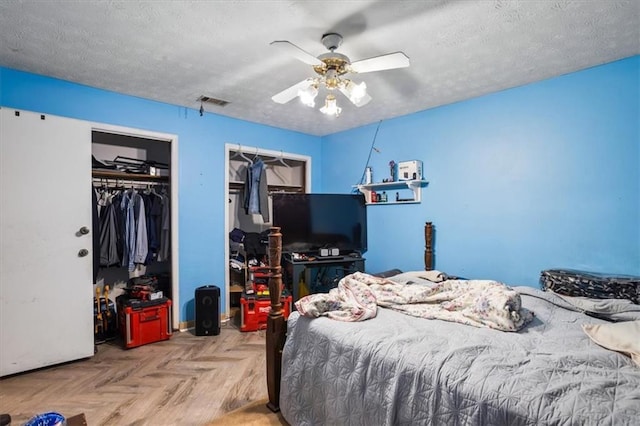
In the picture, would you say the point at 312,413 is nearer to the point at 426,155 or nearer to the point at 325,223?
the point at 325,223

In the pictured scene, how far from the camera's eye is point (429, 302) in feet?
6.55

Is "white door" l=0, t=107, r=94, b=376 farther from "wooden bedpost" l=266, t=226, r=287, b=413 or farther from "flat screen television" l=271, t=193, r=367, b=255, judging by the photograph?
"flat screen television" l=271, t=193, r=367, b=255

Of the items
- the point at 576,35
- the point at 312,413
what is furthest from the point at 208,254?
the point at 576,35

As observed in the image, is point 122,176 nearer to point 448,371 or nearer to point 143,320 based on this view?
point 143,320

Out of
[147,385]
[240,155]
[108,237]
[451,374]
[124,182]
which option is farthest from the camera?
[240,155]

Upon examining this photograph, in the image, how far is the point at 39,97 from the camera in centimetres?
258

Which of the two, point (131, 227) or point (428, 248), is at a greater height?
point (131, 227)

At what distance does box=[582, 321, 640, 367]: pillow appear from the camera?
1295 mm

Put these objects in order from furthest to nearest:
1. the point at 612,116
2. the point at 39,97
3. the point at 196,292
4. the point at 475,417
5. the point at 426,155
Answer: the point at 426,155
the point at 196,292
the point at 39,97
the point at 612,116
the point at 475,417

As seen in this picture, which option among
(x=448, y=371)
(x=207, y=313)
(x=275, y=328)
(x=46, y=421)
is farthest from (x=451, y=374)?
(x=207, y=313)

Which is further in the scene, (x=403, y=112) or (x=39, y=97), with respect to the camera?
(x=403, y=112)

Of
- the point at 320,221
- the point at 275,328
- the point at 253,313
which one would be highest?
the point at 320,221

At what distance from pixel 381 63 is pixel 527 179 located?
1763mm

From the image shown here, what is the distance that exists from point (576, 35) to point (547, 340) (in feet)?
5.88
